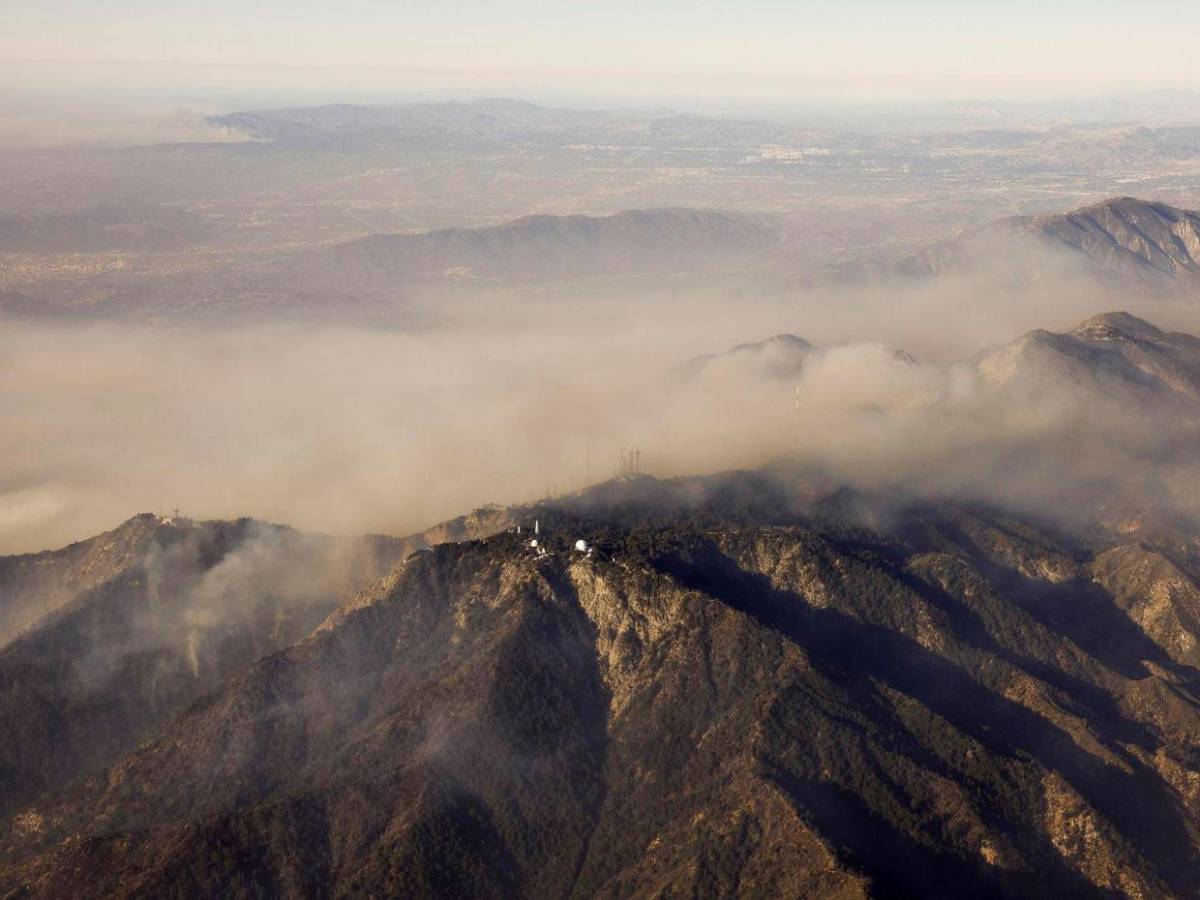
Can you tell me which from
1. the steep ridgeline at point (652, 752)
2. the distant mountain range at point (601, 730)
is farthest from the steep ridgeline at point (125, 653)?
the steep ridgeline at point (652, 752)

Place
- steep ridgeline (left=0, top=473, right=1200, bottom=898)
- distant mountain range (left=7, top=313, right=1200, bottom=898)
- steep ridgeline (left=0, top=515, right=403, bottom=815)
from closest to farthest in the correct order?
steep ridgeline (left=0, top=473, right=1200, bottom=898)
distant mountain range (left=7, top=313, right=1200, bottom=898)
steep ridgeline (left=0, top=515, right=403, bottom=815)


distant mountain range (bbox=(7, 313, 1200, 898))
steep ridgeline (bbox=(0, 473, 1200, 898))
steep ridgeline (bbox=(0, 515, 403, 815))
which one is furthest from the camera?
steep ridgeline (bbox=(0, 515, 403, 815))

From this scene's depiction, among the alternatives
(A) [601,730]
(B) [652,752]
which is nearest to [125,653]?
(A) [601,730]

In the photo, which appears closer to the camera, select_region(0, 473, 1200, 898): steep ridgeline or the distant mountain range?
select_region(0, 473, 1200, 898): steep ridgeline

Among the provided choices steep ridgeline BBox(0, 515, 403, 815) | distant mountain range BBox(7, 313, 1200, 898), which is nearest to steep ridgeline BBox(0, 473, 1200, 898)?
distant mountain range BBox(7, 313, 1200, 898)

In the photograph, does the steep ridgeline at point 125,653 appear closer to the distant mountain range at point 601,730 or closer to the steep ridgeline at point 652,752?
the distant mountain range at point 601,730

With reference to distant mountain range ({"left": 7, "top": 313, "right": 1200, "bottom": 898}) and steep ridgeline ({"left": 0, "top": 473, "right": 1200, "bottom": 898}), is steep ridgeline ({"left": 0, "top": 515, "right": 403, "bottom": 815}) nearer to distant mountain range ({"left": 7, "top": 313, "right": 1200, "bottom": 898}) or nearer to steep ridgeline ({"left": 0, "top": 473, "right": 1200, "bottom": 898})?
distant mountain range ({"left": 7, "top": 313, "right": 1200, "bottom": 898})

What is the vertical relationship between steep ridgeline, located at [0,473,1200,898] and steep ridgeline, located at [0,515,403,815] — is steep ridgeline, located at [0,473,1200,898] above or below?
above
